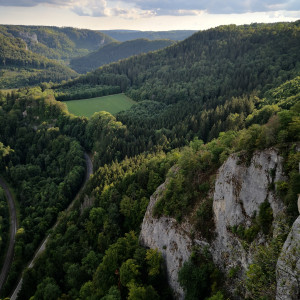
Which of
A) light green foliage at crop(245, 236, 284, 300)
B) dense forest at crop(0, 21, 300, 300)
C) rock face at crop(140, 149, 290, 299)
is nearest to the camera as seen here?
light green foliage at crop(245, 236, 284, 300)

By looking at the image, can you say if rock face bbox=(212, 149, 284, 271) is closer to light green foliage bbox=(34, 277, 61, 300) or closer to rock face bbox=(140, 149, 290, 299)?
rock face bbox=(140, 149, 290, 299)

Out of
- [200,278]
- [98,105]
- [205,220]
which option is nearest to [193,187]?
[205,220]

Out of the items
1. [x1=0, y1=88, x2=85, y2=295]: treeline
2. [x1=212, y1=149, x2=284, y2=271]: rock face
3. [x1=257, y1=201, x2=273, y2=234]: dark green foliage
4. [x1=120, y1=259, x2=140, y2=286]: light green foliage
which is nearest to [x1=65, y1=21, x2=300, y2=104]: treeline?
[x1=0, y1=88, x2=85, y2=295]: treeline

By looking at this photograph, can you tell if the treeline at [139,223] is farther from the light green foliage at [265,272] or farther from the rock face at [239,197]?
the rock face at [239,197]

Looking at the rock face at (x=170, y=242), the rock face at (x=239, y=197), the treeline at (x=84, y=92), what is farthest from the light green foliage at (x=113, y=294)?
the treeline at (x=84, y=92)

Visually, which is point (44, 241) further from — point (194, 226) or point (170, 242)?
point (194, 226)
